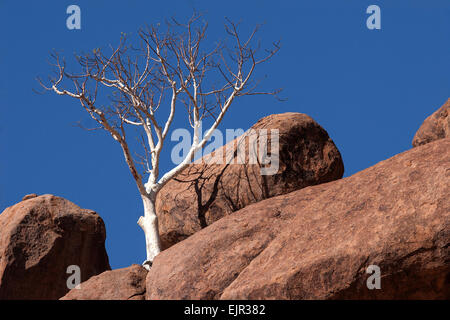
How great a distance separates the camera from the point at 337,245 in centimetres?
912

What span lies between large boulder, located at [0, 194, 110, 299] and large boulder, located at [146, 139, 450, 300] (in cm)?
343

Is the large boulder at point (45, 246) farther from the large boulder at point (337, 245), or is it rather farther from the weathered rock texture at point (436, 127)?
the weathered rock texture at point (436, 127)

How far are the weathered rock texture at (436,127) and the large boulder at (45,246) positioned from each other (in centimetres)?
834

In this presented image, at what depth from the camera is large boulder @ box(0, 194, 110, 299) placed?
1321 cm

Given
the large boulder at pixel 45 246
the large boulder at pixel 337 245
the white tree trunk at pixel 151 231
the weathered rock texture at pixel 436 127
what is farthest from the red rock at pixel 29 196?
the weathered rock texture at pixel 436 127

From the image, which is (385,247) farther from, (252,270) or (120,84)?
(120,84)

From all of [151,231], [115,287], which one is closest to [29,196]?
[151,231]

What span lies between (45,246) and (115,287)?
2.86 meters

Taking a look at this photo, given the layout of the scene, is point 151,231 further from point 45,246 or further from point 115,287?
point 115,287

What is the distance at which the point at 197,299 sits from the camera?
9906 millimetres

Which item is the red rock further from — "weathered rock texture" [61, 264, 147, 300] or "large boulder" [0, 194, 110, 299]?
"weathered rock texture" [61, 264, 147, 300]

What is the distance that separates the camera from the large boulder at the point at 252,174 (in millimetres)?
13188
